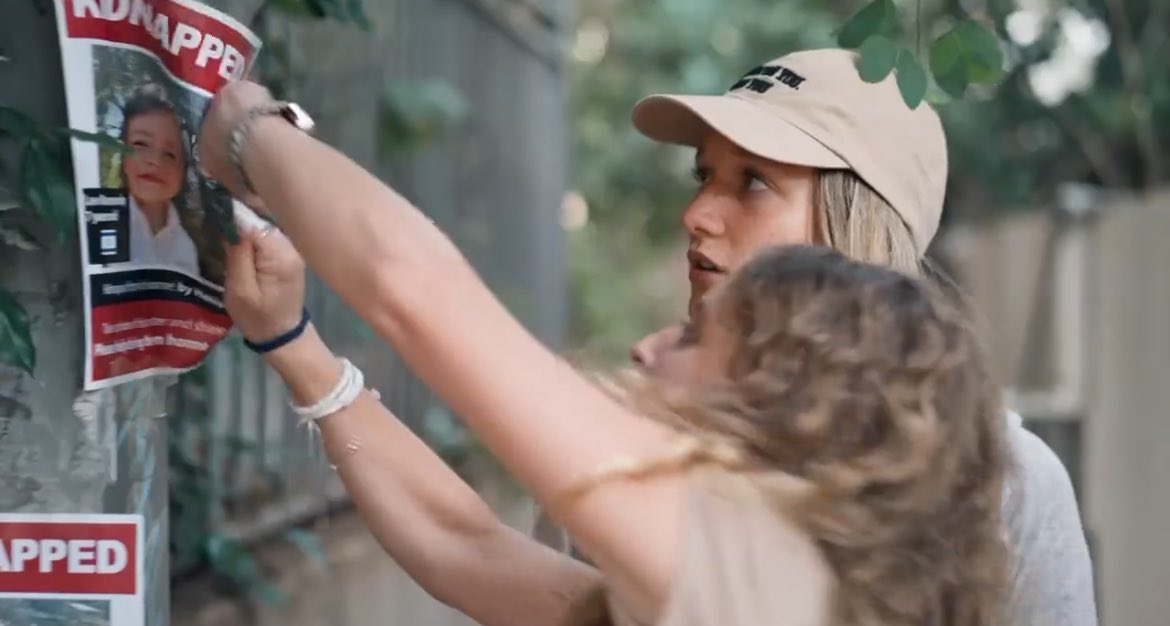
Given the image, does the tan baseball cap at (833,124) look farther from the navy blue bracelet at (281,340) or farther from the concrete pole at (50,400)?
the concrete pole at (50,400)

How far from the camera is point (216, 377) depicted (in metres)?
3.30

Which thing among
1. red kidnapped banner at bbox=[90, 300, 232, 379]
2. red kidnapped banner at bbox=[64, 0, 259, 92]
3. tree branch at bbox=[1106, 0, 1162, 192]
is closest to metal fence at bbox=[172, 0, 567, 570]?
red kidnapped banner at bbox=[64, 0, 259, 92]

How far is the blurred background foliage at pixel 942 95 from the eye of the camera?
20.0ft

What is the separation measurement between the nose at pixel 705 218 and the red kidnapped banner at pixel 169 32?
2.64 feet

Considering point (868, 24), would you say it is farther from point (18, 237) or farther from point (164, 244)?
point (18, 237)


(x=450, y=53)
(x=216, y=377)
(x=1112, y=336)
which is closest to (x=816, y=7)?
(x=1112, y=336)

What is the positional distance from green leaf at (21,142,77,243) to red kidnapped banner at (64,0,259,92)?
16 centimetres

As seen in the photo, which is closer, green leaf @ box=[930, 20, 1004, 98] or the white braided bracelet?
the white braided bracelet

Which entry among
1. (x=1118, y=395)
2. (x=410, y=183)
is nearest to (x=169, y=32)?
(x=410, y=183)

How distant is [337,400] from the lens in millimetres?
2062

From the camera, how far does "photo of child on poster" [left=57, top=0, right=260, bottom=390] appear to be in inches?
66.4

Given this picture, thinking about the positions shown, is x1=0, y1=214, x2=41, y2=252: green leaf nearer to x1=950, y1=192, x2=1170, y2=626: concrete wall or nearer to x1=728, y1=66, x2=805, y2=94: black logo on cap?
x1=728, y1=66, x2=805, y2=94: black logo on cap

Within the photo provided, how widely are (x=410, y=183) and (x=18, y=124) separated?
3.64 metres

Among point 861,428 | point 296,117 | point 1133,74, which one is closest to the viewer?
point 861,428
